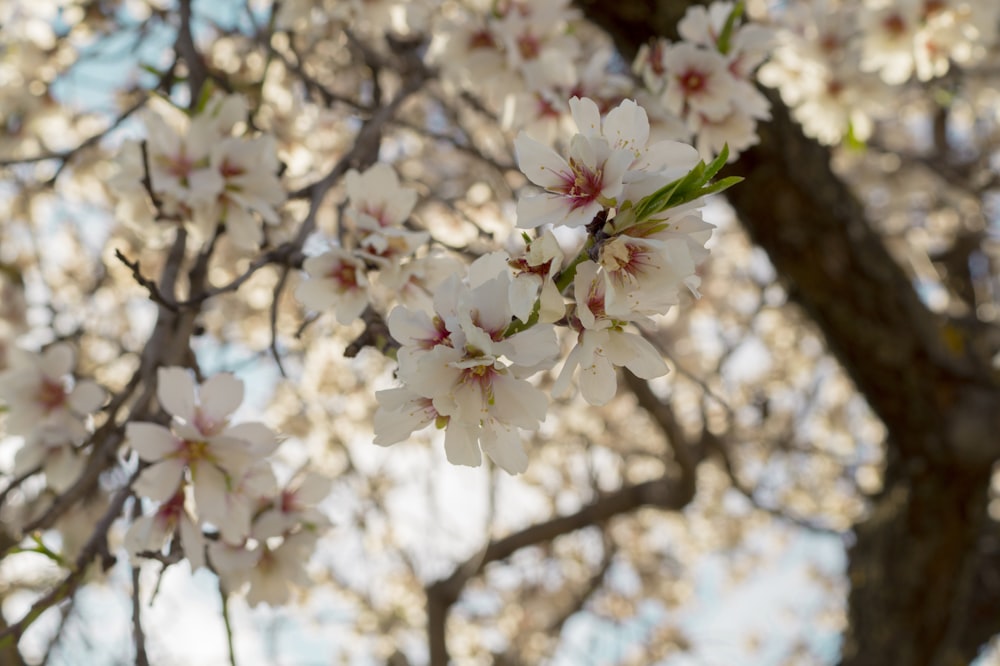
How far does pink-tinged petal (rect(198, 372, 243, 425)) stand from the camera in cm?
106

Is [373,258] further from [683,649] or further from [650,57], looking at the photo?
[683,649]

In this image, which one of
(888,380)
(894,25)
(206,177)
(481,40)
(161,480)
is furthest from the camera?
(888,380)

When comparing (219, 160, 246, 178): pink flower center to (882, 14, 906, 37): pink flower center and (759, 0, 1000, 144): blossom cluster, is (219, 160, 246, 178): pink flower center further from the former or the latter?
(882, 14, 906, 37): pink flower center

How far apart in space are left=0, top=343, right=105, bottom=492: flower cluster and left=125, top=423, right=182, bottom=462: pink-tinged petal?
0.34m

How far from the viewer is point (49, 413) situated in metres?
1.33

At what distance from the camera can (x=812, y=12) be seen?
2182mm

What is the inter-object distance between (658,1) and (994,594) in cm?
312

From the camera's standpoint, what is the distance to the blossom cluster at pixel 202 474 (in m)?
1.01

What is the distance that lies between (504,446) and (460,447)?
0.15ft

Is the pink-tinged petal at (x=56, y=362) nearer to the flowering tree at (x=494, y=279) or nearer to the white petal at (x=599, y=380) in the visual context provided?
the flowering tree at (x=494, y=279)

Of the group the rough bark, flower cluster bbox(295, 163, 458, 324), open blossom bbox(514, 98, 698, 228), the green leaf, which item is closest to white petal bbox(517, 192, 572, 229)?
open blossom bbox(514, 98, 698, 228)

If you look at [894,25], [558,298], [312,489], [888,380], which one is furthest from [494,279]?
[888,380]

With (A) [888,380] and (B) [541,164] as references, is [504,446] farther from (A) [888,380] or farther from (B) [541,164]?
(A) [888,380]

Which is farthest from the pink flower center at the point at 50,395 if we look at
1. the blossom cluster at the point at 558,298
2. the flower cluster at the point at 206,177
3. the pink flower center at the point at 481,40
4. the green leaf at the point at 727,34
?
the green leaf at the point at 727,34
